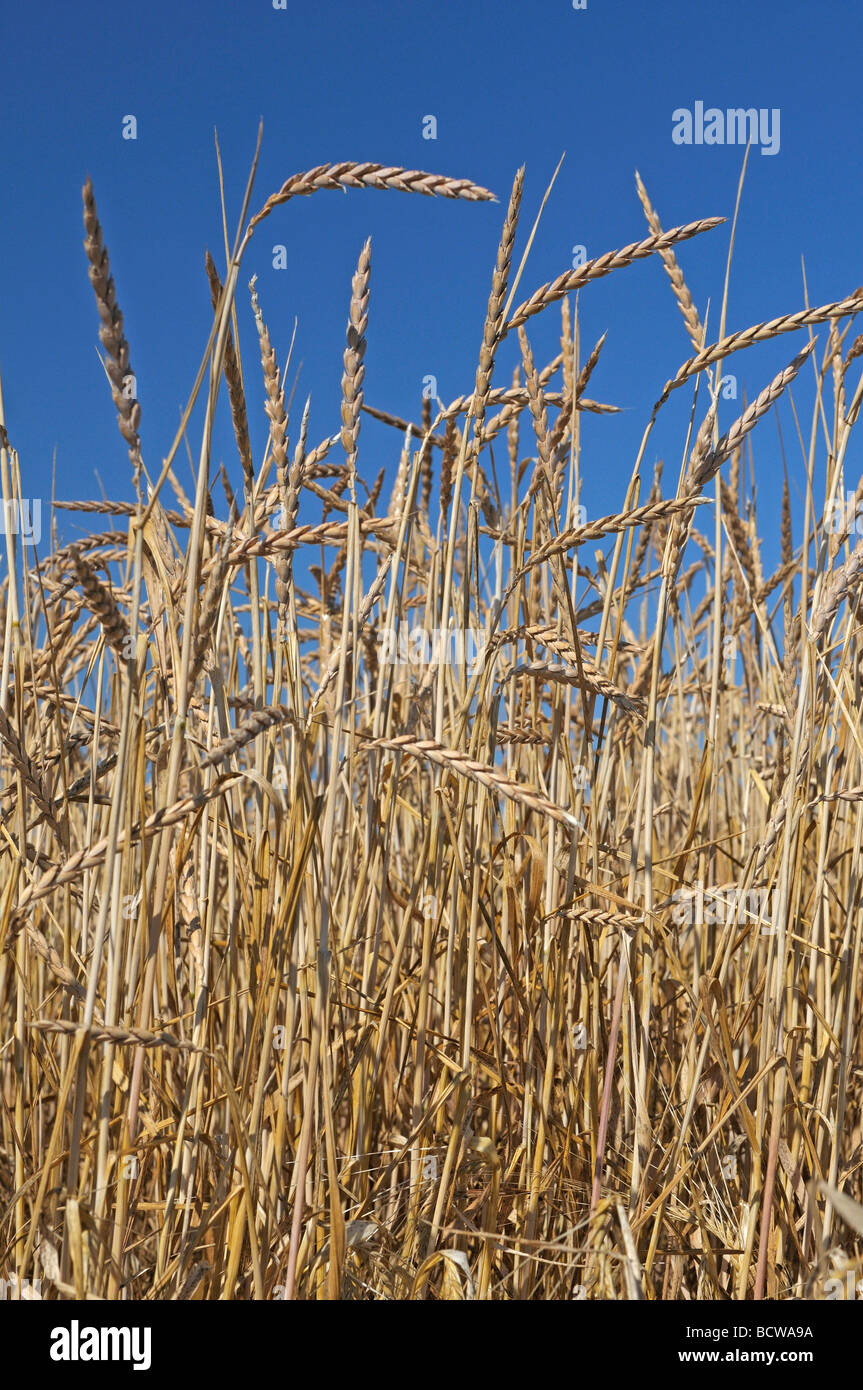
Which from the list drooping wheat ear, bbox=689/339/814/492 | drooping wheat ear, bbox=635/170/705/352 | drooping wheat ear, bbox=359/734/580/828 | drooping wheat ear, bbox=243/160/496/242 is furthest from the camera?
drooping wheat ear, bbox=635/170/705/352

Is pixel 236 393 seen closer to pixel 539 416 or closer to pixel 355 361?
pixel 355 361

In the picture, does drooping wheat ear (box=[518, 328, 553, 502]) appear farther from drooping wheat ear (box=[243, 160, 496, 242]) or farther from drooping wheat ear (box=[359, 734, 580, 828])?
drooping wheat ear (box=[359, 734, 580, 828])

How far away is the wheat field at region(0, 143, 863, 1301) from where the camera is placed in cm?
65

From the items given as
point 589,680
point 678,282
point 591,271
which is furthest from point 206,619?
point 678,282

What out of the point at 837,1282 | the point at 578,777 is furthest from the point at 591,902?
the point at 837,1282

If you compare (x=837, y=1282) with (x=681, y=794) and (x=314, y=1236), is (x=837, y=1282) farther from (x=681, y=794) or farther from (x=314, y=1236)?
(x=681, y=794)

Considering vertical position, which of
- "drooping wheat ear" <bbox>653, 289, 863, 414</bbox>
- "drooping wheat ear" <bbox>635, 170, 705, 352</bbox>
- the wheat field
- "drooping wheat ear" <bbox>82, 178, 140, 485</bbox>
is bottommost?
the wheat field

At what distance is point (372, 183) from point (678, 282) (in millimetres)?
491

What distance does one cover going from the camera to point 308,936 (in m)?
0.80

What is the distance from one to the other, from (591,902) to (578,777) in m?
0.14

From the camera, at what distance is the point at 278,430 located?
746 millimetres

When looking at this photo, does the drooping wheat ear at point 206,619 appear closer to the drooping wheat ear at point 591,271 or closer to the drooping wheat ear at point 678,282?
the drooping wheat ear at point 591,271

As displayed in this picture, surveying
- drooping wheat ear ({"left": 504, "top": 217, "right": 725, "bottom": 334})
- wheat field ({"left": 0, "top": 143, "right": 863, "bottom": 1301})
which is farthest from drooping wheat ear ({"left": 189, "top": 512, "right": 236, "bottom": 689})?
drooping wheat ear ({"left": 504, "top": 217, "right": 725, "bottom": 334})

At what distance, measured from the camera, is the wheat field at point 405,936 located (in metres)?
0.65
